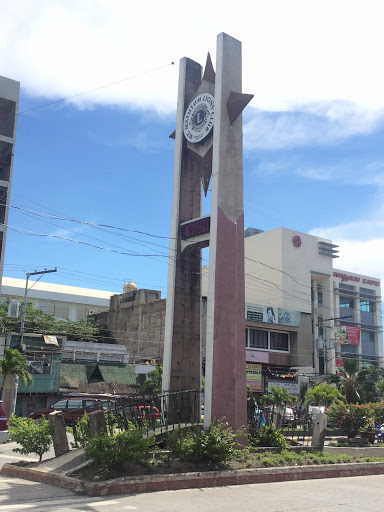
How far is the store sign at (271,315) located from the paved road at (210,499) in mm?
42128

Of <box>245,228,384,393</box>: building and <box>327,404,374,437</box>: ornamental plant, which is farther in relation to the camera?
<box>245,228,384,393</box>: building

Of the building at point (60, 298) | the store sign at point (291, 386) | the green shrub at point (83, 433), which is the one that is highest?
the building at point (60, 298)

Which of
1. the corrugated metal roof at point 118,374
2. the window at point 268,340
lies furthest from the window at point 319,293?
the corrugated metal roof at point 118,374

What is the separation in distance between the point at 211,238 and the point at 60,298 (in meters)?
67.7

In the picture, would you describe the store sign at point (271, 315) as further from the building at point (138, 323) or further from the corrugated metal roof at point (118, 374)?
the corrugated metal roof at point (118, 374)

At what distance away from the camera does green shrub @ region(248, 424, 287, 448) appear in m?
14.7

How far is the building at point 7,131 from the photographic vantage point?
136 ft

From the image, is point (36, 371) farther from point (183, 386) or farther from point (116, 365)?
point (183, 386)

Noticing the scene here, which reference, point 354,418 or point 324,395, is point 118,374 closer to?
point 324,395

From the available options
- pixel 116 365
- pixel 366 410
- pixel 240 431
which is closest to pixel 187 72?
pixel 240 431

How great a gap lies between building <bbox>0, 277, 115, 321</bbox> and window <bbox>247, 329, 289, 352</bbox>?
93.3 feet

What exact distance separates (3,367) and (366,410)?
1738 cm

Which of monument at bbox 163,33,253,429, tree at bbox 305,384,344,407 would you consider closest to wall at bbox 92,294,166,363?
tree at bbox 305,384,344,407

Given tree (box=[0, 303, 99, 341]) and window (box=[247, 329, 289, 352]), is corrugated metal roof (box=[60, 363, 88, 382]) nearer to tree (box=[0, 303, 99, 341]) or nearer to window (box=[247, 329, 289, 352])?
tree (box=[0, 303, 99, 341])
